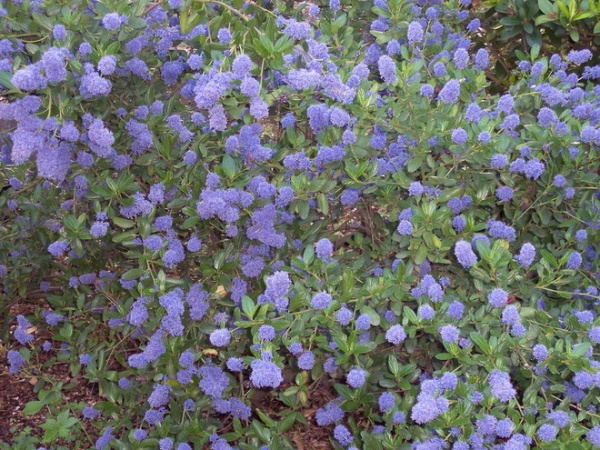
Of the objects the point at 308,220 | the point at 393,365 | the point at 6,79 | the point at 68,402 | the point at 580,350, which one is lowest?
the point at 68,402

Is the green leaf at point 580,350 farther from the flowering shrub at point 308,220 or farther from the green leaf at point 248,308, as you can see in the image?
the green leaf at point 248,308

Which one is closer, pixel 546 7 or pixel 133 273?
pixel 133 273

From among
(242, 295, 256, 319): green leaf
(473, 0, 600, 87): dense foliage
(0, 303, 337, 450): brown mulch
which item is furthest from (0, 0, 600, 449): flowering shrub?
(473, 0, 600, 87): dense foliage

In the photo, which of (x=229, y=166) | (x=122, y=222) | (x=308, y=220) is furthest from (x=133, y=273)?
(x=308, y=220)

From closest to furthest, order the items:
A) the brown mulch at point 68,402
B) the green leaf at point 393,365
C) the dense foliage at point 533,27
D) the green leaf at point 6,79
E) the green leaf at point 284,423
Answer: the green leaf at point 6,79 → the green leaf at point 393,365 → the green leaf at point 284,423 → the brown mulch at point 68,402 → the dense foliage at point 533,27

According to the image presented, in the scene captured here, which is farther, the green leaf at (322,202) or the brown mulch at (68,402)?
the brown mulch at (68,402)

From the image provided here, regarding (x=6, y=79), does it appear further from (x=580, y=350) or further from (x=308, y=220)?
(x=580, y=350)

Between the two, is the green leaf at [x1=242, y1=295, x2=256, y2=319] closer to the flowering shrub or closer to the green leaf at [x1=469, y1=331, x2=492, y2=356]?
the flowering shrub

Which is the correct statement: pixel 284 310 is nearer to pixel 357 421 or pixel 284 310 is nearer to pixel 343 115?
pixel 343 115

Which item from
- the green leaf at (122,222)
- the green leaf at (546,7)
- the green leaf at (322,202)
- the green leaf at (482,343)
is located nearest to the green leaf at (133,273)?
the green leaf at (122,222)
